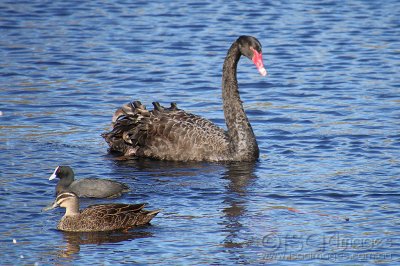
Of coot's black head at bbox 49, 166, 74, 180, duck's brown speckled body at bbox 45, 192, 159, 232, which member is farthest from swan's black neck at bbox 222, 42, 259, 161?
duck's brown speckled body at bbox 45, 192, 159, 232

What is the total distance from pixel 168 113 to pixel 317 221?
11.3 ft

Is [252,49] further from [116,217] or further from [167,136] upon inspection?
[116,217]

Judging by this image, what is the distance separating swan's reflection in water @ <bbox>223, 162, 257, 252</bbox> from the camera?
10.6 m

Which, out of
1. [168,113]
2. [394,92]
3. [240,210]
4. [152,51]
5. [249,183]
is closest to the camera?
[240,210]

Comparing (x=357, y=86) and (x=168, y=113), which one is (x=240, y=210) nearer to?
(x=168, y=113)

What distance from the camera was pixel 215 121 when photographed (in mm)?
15891

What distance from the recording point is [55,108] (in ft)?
54.2

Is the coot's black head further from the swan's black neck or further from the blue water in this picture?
the swan's black neck

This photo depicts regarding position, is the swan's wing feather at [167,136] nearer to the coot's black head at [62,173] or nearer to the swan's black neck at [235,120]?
the swan's black neck at [235,120]

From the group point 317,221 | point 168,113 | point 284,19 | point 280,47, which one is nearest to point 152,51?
point 280,47

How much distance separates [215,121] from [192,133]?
2434mm

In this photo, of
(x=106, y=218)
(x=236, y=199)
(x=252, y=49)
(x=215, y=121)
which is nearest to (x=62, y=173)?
(x=106, y=218)

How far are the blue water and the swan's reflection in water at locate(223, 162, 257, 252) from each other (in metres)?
0.02

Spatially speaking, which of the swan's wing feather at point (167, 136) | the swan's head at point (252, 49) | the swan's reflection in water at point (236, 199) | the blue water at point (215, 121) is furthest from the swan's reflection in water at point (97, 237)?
the swan's head at point (252, 49)
